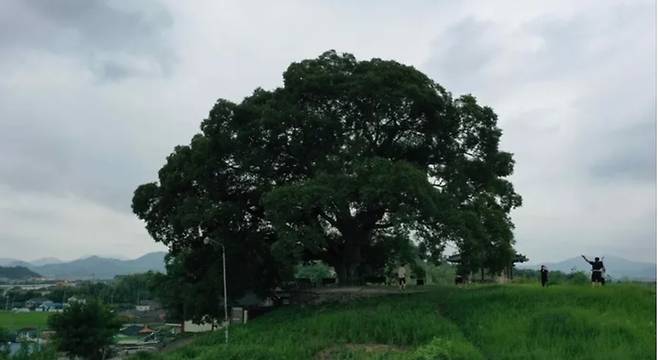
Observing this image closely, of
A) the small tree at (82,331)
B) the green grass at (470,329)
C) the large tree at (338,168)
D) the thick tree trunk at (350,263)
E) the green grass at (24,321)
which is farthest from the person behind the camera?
the green grass at (24,321)

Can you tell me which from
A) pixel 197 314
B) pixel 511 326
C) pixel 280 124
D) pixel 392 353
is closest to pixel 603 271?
pixel 511 326

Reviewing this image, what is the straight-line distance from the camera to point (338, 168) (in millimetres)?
28531

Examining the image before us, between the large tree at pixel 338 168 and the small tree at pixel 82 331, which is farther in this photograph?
the small tree at pixel 82 331

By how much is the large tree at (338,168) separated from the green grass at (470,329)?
133 inches

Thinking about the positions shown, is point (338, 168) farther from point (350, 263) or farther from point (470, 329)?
point (470, 329)

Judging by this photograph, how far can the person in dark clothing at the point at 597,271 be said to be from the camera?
27430mm

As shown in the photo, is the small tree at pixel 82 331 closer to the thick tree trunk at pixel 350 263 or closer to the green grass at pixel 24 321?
the thick tree trunk at pixel 350 263

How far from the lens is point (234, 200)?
33.2 meters

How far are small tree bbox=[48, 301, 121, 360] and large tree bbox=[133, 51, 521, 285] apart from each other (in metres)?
9.11

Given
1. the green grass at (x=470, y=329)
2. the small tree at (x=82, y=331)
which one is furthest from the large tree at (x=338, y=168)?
the small tree at (x=82, y=331)

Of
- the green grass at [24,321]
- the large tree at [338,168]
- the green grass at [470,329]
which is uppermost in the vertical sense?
the large tree at [338,168]

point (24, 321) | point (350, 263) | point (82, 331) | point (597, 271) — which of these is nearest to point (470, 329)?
point (597, 271)

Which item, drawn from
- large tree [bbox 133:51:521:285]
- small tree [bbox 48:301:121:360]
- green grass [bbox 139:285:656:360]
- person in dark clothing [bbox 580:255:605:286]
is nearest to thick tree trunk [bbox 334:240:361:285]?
Answer: large tree [bbox 133:51:521:285]

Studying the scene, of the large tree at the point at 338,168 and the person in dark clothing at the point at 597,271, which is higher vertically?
the large tree at the point at 338,168
